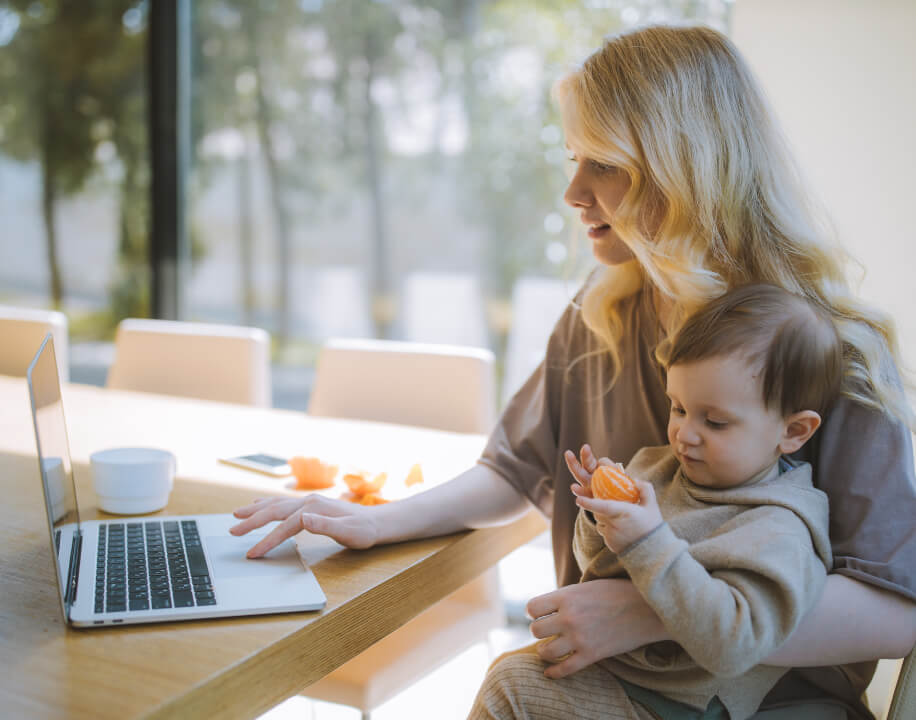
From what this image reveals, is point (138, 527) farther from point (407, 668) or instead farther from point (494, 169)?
point (494, 169)

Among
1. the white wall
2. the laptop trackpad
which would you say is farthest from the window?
the laptop trackpad

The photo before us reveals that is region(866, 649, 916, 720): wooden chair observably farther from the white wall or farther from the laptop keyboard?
the white wall

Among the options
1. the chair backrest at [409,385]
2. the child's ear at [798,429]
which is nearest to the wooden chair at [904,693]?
the child's ear at [798,429]

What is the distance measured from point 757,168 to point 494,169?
2.12 m

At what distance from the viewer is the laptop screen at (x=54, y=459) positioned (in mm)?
903

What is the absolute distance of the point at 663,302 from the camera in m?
1.42

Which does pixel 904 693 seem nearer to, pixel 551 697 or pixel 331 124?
pixel 551 697

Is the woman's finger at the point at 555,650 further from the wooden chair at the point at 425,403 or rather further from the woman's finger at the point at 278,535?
the wooden chair at the point at 425,403

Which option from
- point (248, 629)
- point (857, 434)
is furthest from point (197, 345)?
point (857, 434)

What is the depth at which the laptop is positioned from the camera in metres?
0.94

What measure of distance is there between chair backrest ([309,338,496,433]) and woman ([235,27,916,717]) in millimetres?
593

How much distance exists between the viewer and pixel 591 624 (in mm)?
1087

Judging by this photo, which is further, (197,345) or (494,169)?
(494,169)

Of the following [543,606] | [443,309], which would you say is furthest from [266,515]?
[443,309]
